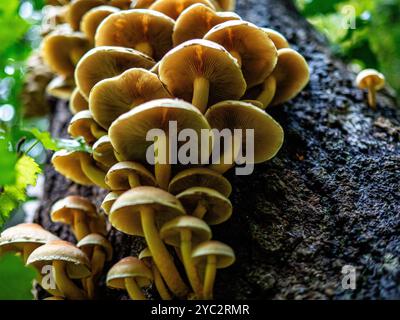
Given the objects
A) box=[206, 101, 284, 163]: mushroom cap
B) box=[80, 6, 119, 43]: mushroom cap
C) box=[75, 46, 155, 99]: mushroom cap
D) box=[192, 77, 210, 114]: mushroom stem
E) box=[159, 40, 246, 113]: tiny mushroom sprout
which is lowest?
box=[206, 101, 284, 163]: mushroom cap

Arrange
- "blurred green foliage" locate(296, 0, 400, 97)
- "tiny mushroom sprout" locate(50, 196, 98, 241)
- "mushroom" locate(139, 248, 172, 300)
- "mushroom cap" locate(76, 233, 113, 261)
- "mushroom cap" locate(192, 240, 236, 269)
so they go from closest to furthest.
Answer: "mushroom cap" locate(192, 240, 236, 269), "mushroom" locate(139, 248, 172, 300), "mushroom cap" locate(76, 233, 113, 261), "tiny mushroom sprout" locate(50, 196, 98, 241), "blurred green foliage" locate(296, 0, 400, 97)

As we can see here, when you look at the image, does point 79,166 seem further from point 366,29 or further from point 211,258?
point 366,29

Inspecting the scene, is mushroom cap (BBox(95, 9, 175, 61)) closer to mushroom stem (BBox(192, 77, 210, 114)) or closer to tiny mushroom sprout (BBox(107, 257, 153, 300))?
mushroom stem (BBox(192, 77, 210, 114))

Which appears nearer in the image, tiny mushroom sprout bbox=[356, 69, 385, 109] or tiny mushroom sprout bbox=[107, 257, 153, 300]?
Answer: tiny mushroom sprout bbox=[107, 257, 153, 300]

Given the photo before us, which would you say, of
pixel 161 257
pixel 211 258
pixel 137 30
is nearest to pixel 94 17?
pixel 137 30

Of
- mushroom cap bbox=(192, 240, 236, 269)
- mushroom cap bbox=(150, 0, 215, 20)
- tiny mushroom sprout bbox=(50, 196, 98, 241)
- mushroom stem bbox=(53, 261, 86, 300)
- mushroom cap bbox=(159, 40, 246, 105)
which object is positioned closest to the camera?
mushroom cap bbox=(192, 240, 236, 269)

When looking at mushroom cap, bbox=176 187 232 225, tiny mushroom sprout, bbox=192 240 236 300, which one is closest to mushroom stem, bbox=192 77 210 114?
mushroom cap, bbox=176 187 232 225
